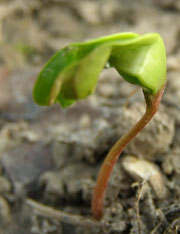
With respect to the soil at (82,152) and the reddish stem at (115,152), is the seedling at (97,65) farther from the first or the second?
the soil at (82,152)

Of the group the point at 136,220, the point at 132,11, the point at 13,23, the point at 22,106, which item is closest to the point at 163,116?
the point at 136,220

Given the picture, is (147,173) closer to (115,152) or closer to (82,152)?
(115,152)

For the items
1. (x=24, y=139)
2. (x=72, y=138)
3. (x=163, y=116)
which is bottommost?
(x=24, y=139)

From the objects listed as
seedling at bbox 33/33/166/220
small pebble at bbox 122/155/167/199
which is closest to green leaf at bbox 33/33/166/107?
seedling at bbox 33/33/166/220

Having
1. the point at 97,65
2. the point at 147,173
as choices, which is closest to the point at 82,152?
the point at 147,173

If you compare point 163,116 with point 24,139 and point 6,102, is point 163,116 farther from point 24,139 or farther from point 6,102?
point 6,102

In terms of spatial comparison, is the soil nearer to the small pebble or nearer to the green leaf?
the small pebble

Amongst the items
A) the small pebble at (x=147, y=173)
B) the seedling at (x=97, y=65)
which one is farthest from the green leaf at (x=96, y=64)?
the small pebble at (x=147, y=173)
